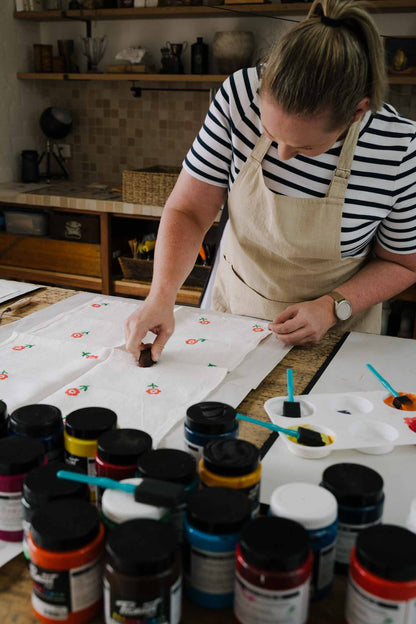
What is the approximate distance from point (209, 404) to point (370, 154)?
2.50 ft

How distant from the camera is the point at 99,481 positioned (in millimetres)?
621

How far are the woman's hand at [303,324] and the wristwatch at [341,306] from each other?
3 centimetres

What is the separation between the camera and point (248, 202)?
4.68 feet

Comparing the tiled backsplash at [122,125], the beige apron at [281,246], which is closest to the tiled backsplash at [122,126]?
the tiled backsplash at [122,125]

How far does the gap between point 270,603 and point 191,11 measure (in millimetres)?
2970

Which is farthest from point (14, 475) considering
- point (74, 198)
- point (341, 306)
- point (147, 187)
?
point (74, 198)

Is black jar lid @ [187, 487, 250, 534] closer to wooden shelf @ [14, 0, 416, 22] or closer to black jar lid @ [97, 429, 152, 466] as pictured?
black jar lid @ [97, 429, 152, 466]

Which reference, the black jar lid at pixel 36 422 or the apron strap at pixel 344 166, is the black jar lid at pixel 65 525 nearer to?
the black jar lid at pixel 36 422

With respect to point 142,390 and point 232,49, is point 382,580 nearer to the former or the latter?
point 142,390

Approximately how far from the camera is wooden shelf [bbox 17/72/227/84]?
3.03m

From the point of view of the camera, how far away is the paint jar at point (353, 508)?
2.04ft

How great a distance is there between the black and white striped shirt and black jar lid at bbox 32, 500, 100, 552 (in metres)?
0.97

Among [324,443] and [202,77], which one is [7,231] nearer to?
[202,77]

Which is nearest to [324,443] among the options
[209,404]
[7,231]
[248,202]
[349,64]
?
[209,404]
